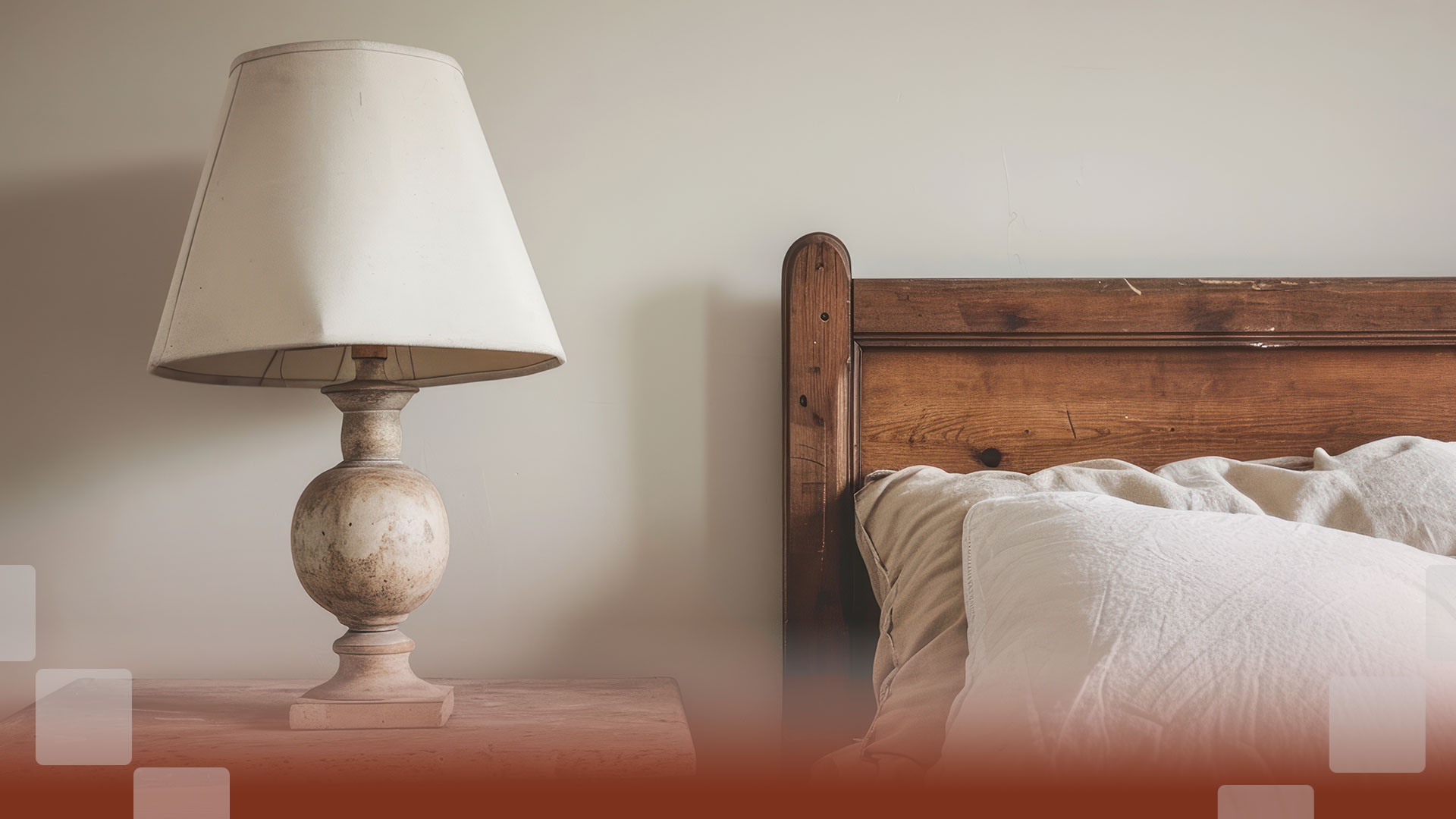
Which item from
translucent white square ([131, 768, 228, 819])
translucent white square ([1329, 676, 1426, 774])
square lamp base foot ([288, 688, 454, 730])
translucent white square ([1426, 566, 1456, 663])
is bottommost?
translucent white square ([131, 768, 228, 819])

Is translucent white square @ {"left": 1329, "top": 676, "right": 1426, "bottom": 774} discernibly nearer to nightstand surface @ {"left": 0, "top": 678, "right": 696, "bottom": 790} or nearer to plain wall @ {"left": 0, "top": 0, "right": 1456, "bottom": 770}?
nightstand surface @ {"left": 0, "top": 678, "right": 696, "bottom": 790}

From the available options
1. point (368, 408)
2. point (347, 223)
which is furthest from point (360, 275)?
point (368, 408)

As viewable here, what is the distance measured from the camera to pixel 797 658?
99 cm

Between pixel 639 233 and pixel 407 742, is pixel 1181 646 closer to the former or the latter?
pixel 407 742

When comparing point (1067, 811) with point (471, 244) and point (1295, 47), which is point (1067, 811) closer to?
point (471, 244)

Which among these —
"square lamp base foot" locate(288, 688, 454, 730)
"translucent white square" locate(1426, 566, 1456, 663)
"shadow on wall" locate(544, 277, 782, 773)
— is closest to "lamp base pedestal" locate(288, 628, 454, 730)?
"square lamp base foot" locate(288, 688, 454, 730)

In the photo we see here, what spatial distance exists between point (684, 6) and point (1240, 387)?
781mm

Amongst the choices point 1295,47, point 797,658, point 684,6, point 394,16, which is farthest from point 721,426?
point 1295,47

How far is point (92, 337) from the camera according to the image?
1.06 meters

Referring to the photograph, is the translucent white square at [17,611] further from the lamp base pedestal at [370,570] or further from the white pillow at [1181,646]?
the white pillow at [1181,646]

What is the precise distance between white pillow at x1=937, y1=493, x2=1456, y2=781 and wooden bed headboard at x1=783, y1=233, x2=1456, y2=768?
0.37 metres

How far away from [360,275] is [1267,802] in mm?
698

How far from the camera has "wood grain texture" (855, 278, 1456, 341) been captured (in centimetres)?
99

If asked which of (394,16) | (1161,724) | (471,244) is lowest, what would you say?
(1161,724)
